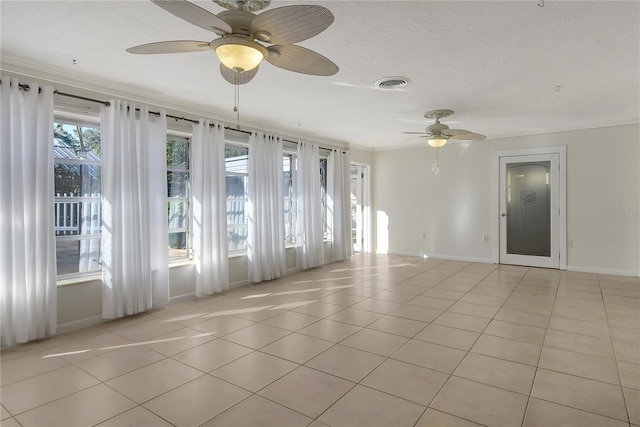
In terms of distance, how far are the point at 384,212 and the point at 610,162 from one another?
4085 millimetres

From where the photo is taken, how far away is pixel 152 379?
8.02ft

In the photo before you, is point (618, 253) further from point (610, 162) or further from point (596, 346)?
point (596, 346)

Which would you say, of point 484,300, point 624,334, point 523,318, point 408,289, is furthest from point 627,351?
point 408,289

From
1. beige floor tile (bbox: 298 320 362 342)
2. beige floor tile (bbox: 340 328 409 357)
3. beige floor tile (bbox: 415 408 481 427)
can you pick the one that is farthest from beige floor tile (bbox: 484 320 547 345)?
beige floor tile (bbox: 415 408 481 427)

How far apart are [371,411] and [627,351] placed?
7.62ft

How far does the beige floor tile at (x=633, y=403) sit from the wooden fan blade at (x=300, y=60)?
103 inches

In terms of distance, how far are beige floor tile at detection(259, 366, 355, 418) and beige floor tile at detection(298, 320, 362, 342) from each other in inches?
26.3

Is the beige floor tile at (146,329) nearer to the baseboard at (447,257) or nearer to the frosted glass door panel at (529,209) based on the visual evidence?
the baseboard at (447,257)

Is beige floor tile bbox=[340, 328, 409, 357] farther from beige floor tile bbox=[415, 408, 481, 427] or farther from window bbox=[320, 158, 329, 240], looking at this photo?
window bbox=[320, 158, 329, 240]

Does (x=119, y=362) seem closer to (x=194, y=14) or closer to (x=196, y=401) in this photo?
(x=196, y=401)

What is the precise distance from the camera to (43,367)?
104 inches

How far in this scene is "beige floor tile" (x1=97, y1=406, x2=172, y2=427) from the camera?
1.95m

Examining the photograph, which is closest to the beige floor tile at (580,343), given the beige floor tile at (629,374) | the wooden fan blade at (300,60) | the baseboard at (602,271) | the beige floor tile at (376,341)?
the beige floor tile at (629,374)

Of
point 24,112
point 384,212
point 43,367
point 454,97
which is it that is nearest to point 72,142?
point 24,112
